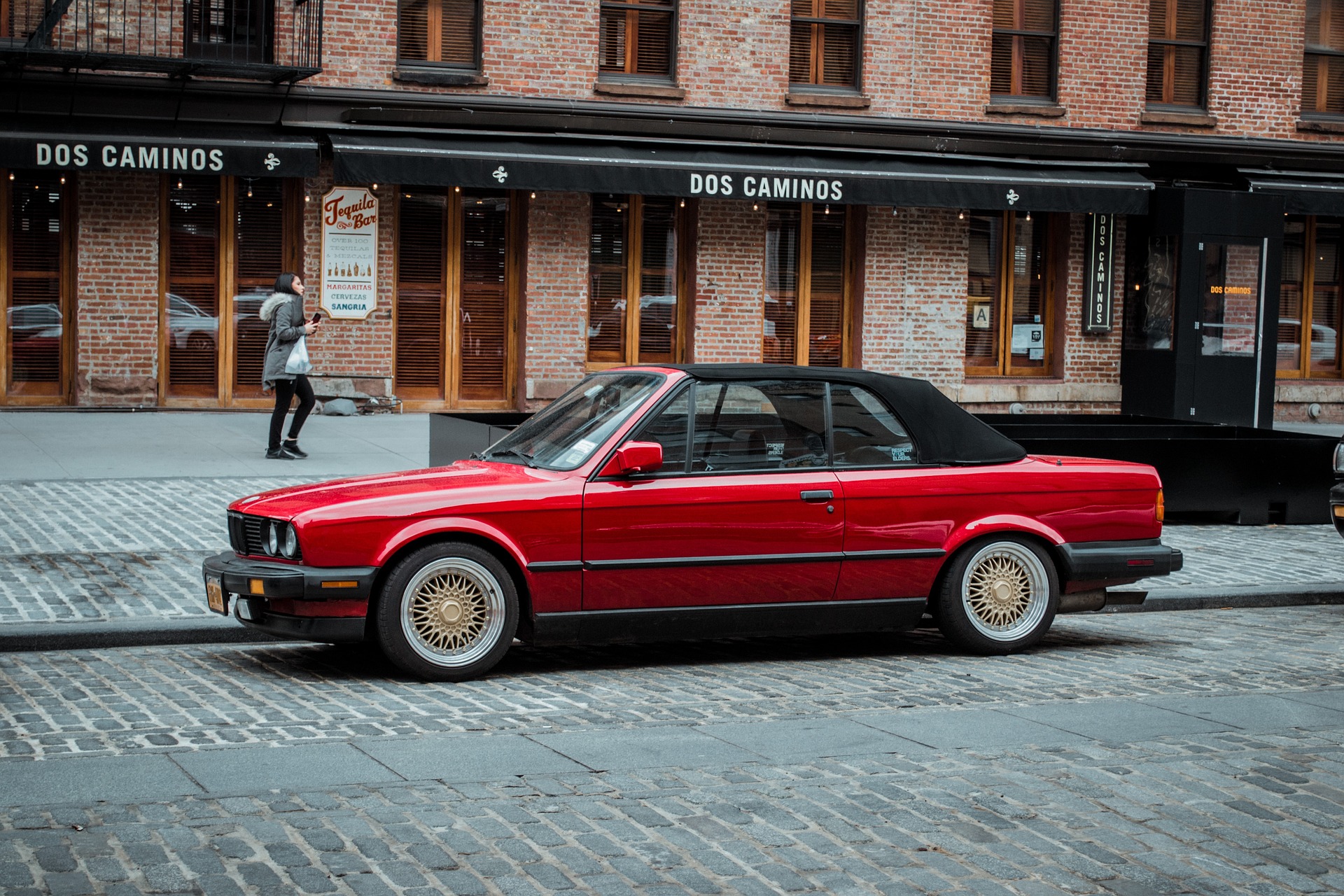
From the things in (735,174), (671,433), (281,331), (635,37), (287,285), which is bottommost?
(671,433)

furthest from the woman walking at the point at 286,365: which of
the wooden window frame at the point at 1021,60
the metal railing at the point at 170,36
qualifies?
the wooden window frame at the point at 1021,60

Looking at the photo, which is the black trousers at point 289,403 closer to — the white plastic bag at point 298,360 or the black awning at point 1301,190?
the white plastic bag at point 298,360

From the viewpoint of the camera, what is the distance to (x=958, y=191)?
20.9m

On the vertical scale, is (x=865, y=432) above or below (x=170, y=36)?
below

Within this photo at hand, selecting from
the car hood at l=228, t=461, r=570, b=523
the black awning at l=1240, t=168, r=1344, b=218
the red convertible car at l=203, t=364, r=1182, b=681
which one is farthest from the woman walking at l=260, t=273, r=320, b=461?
the black awning at l=1240, t=168, r=1344, b=218

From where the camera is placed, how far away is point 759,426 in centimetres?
785

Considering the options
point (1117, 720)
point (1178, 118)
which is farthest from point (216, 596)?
point (1178, 118)

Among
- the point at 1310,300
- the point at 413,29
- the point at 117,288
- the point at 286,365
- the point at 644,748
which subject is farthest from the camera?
the point at 1310,300

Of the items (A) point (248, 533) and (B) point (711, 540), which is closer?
(A) point (248, 533)

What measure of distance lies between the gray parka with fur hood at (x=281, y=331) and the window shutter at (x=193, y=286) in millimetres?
3977

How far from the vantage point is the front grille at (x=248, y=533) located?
24.0 feet

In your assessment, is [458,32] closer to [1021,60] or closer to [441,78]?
[441,78]

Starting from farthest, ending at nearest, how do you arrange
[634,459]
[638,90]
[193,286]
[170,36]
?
[638,90] < [193,286] < [170,36] < [634,459]

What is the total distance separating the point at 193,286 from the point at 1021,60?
11.8 m
